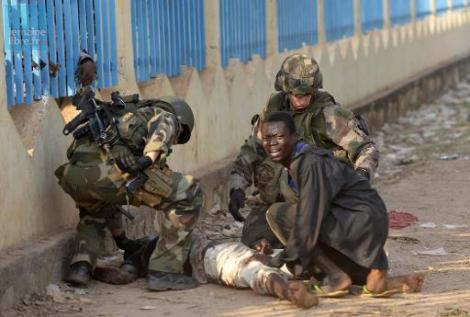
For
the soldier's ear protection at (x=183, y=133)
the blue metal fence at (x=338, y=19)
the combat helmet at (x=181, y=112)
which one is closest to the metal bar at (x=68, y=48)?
the combat helmet at (x=181, y=112)

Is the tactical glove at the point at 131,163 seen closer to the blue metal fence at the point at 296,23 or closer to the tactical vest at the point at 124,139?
the tactical vest at the point at 124,139

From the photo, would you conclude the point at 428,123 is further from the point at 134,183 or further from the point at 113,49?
the point at 134,183

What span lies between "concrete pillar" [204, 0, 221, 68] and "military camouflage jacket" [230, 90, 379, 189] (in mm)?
2438

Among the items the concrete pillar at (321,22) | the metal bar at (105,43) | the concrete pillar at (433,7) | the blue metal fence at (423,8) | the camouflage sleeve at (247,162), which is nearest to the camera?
the camouflage sleeve at (247,162)

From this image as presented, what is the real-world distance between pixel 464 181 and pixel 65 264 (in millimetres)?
4963

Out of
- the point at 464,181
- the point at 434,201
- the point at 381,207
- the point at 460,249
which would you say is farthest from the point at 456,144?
the point at 381,207

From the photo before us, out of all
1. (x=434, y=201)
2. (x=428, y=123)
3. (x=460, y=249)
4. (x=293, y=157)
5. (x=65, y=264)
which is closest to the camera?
(x=293, y=157)

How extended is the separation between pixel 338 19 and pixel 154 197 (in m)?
8.75

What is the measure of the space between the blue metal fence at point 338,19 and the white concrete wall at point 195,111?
145mm

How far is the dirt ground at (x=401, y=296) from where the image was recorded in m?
5.95

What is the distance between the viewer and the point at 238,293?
639 centimetres

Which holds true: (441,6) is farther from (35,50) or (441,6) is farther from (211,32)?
(35,50)

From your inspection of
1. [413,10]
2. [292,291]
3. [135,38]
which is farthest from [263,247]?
[413,10]

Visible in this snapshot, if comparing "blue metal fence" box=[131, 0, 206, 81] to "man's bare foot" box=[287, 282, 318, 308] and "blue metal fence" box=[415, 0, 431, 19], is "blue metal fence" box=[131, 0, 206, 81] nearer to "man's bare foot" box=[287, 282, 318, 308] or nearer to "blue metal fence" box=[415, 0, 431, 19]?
"man's bare foot" box=[287, 282, 318, 308]
